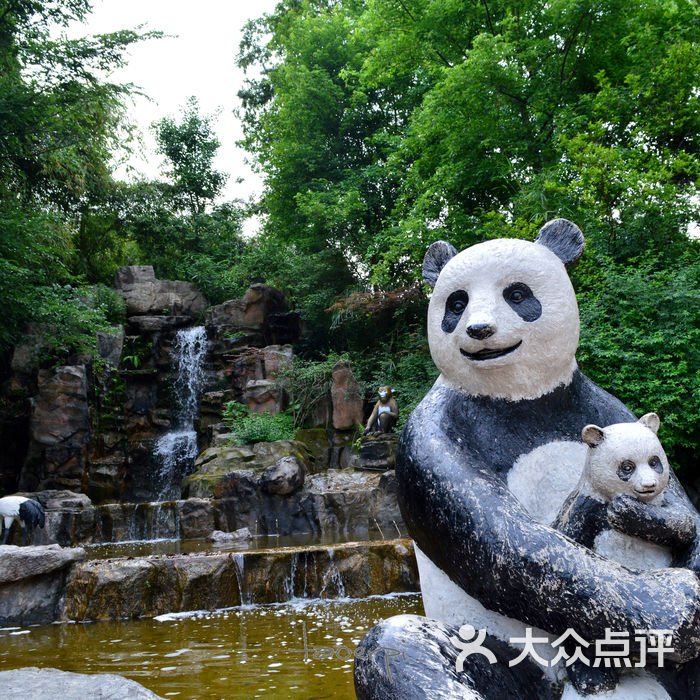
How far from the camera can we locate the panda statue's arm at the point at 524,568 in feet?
5.37

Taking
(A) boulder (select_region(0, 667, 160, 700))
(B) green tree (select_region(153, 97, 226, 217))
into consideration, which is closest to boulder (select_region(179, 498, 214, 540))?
(A) boulder (select_region(0, 667, 160, 700))

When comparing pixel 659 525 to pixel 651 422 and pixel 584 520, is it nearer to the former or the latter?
pixel 584 520

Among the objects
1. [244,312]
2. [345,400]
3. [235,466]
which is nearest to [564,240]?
[235,466]

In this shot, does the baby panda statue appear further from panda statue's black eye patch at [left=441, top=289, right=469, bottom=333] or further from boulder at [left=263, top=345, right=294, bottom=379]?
boulder at [left=263, top=345, right=294, bottom=379]

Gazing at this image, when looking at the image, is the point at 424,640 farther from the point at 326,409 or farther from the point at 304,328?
the point at 304,328

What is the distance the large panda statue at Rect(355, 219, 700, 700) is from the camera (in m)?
1.65

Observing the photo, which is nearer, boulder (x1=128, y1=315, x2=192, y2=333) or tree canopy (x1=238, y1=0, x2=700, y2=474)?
tree canopy (x1=238, y1=0, x2=700, y2=474)

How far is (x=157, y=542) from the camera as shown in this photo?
9.78 meters

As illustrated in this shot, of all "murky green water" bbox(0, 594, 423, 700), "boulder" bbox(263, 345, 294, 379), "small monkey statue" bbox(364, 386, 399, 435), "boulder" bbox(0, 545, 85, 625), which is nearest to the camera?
"murky green water" bbox(0, 594, 423, 700)

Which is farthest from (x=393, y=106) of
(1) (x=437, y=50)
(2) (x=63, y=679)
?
(2) (x=63, y=679)

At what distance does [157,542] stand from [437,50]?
1079cm

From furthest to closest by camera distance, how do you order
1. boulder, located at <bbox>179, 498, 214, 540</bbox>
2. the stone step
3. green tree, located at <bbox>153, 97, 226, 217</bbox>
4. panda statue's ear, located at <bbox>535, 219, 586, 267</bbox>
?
green tree, located at <bbox>153, 97, 226, 217</bbox> → boulder, located at <bbox>179, 498, 214, 540</bbox> → the stone step → panda statue's ear, located at <bbox>535, 219, 586, 267</bbox>

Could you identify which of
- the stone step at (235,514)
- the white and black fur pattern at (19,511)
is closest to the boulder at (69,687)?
the white and black fur pattern at (19,511)

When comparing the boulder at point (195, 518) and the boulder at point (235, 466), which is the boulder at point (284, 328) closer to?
the boulder at point (235, 466)
